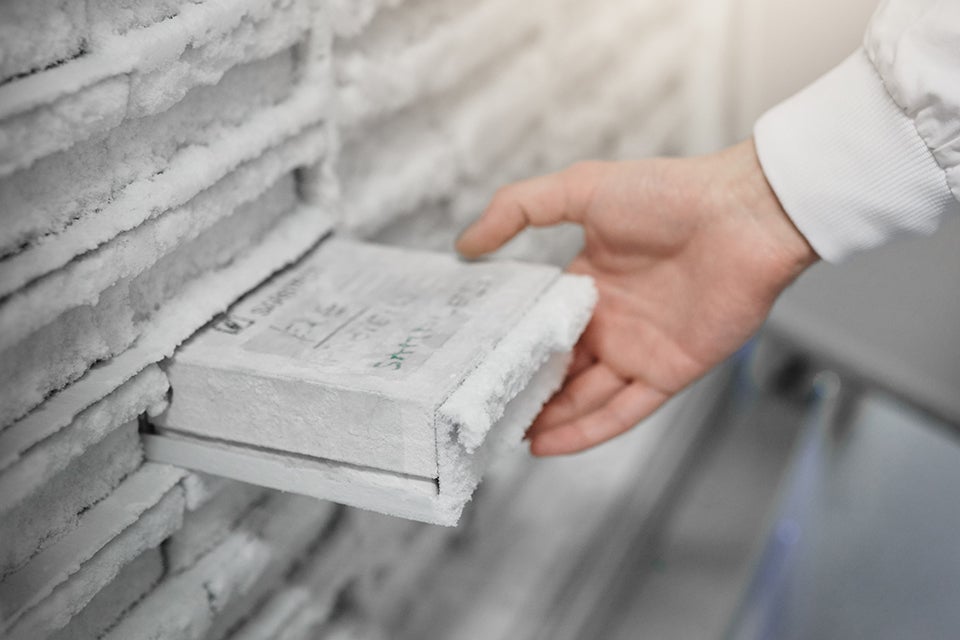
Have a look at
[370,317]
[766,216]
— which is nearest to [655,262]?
[766,216]

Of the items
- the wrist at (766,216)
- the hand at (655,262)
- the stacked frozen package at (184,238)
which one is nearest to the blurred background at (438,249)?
the stacked frozen package at (184,238)

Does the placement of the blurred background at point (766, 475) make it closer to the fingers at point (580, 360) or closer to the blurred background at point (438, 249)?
the blurred background at point (438, 249)

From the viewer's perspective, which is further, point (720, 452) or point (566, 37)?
point (720, 452)

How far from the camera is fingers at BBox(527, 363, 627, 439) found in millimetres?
757

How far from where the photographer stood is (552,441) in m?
0.74

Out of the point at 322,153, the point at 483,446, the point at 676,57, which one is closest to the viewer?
the point at 483,446

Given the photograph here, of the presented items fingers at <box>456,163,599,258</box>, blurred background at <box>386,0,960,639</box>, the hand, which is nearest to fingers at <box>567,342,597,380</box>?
the hand

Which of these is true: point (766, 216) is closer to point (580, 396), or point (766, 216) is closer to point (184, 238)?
point (580, 396)

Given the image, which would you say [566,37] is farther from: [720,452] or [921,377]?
[921,377]

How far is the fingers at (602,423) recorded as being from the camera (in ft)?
2.43

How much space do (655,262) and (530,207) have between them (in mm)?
125

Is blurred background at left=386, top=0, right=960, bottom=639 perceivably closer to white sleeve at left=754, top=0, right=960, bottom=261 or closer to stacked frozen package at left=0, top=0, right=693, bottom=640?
stacked frozen package at left=0, top=0, right=693, bottom=640

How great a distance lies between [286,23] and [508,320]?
24cm

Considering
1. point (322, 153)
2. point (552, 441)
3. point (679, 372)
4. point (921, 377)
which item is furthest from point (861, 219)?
point (921, 377)
